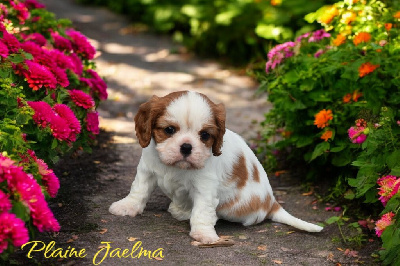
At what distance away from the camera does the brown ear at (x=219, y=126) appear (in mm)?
4344

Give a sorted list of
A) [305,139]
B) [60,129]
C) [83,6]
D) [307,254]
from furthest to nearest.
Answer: [83,6], [305,139], [307,254], [60,129]

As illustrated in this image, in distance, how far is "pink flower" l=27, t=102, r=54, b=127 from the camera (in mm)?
4176

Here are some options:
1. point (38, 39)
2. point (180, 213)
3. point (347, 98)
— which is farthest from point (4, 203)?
point (347, 98)

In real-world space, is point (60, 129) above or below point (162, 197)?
above

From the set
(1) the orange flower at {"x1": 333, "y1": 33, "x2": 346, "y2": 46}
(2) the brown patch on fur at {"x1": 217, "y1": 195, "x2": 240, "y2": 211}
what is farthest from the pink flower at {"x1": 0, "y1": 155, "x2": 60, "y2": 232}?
(1) the orange flower at {"x1": 333, "y1": 33, "x2": 346, "y2": 46}

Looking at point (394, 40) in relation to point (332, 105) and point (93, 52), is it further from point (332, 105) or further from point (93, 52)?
point (93, 52)

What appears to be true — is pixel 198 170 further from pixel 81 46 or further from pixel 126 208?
pixel 81 46

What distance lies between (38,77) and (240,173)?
5.32ft

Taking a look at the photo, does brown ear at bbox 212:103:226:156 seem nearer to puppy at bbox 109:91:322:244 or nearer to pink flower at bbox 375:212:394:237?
puppy at bbox 109:91:322:244

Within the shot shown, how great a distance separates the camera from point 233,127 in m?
7.68

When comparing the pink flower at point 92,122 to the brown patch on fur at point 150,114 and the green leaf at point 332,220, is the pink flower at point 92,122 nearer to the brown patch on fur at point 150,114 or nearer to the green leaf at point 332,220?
the brown patch on fur at point 150,114

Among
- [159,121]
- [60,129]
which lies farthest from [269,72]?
[60,129]

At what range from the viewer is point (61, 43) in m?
5.75

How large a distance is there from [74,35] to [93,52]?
0.24 metres
